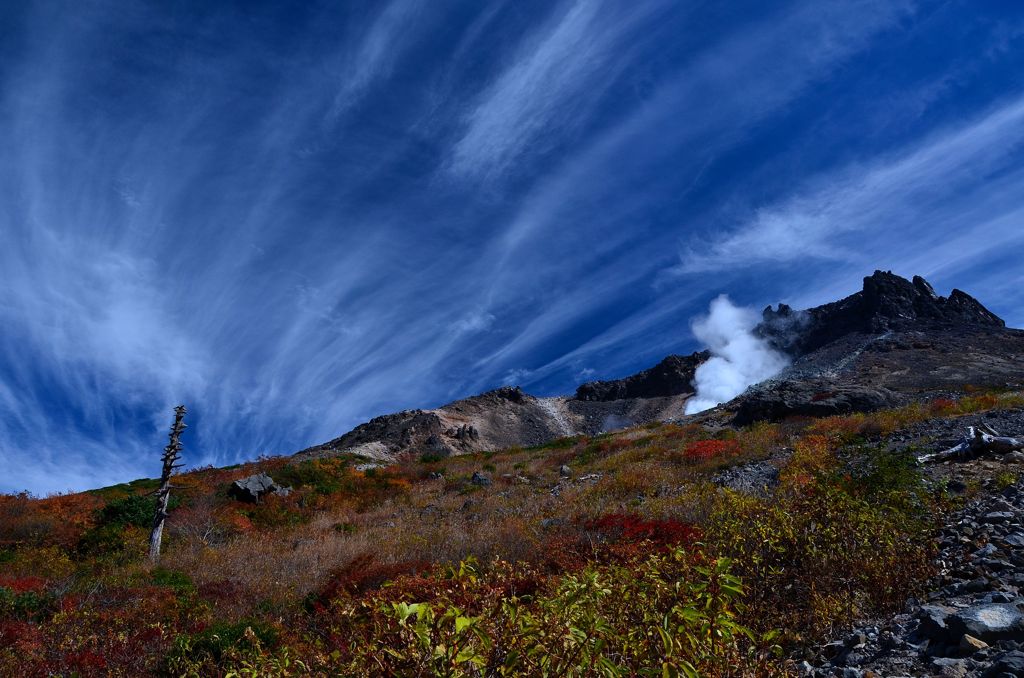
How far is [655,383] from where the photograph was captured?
113 m

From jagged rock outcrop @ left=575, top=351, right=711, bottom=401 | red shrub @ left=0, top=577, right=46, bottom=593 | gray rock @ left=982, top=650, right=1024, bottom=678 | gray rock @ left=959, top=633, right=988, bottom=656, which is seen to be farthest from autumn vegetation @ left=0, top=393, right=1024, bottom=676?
jagged rock outcrop @ left=575, top=351, right=711, bottom=401

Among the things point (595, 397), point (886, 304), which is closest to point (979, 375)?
point (886, 304)

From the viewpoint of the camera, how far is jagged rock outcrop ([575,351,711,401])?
110 metres

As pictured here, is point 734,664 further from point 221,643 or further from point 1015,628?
point 221,643

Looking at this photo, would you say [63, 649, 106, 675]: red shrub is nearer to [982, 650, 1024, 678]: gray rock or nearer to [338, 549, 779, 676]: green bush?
[338, 549, 779, 676]: green bush

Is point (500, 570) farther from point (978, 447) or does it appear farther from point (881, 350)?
point (881, 350)

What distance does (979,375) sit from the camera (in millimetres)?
47750

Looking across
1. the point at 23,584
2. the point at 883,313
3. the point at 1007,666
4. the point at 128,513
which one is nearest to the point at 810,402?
the point at 1007,666

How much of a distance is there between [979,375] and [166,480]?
64920 mm

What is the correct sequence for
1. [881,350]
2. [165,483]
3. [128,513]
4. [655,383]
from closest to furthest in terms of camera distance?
[165,483] → [128,513] → [881,350] → [655,383]

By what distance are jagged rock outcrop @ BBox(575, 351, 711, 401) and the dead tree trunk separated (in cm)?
10382

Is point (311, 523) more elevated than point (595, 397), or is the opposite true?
point (595, 397)

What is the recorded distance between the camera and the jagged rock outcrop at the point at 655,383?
10981 cm

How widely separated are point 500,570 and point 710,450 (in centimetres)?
1363
